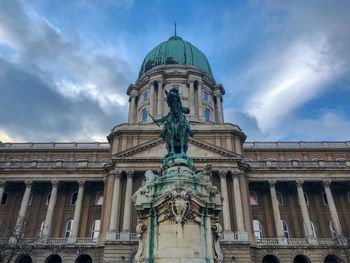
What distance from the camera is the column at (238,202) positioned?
33156 millimetres

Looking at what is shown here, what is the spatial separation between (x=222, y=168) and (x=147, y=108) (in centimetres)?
2052

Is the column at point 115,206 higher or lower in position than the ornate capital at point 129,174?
lower

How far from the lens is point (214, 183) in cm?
3588

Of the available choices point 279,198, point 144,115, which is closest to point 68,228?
point 144,115

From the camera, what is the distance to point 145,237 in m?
9.31

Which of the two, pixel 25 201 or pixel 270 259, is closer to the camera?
pixel 270 259

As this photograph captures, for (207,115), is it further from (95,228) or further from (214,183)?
(95,228)

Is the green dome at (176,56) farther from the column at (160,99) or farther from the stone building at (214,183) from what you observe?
the stone building at (214,183)

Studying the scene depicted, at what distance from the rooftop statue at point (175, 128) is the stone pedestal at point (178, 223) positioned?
1865mm

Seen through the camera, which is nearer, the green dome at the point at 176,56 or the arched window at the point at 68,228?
the arched window at the point at 68,228

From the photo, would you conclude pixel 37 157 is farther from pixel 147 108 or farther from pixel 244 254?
pixel 244 254

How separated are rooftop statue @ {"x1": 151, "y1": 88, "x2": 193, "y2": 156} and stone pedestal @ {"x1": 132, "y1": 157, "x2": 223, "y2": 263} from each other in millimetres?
1865

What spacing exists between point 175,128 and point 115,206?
2441 centimetres

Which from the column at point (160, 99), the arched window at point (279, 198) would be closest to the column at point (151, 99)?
the column at point (160, 99)
